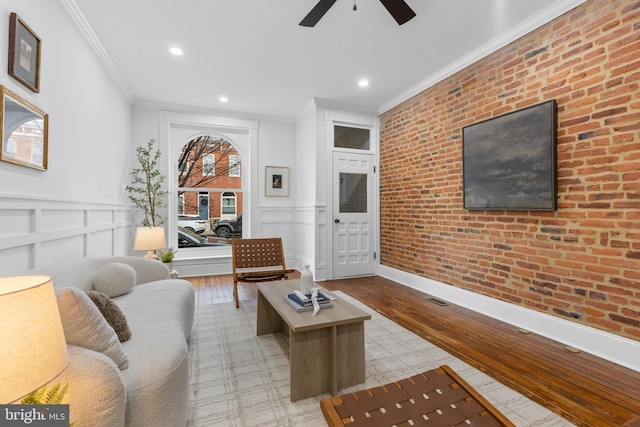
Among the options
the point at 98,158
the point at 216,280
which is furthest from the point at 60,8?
the point at 216,280

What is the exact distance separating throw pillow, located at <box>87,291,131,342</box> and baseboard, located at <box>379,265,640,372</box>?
122 inches

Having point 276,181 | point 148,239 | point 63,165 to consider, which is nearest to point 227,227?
point 276,181

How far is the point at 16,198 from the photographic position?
1.67 meters

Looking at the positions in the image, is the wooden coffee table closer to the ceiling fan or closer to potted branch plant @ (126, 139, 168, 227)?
the ceiling fan

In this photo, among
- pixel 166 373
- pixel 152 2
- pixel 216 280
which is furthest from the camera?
pixel 216 280

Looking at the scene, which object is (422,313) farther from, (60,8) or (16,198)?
(60,8)

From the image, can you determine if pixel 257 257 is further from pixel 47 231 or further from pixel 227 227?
pixel 47 231

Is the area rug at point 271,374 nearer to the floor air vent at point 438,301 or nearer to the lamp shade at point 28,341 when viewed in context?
the floor air vent at point 438,301

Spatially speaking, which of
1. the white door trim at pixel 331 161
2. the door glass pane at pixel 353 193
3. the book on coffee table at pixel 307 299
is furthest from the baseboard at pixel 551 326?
the book on coffee table at pixel 307 299

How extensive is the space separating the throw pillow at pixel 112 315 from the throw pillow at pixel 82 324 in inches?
10.4

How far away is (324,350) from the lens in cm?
178

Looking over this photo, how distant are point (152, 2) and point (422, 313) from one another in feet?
12.3

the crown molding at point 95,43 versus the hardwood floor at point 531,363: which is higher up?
the crown molding at point 95,43

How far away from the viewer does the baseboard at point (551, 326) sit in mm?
2023
